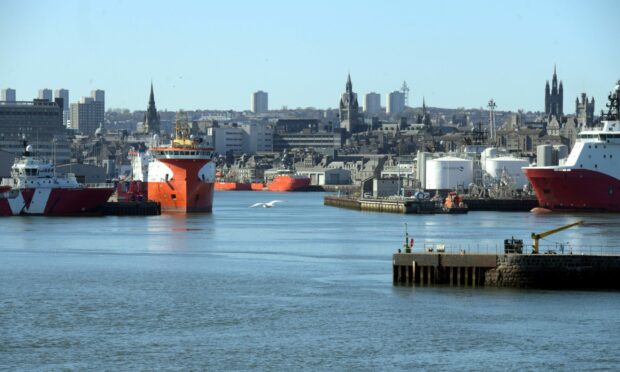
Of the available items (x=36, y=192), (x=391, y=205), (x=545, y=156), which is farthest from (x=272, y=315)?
(x=545, y=156)

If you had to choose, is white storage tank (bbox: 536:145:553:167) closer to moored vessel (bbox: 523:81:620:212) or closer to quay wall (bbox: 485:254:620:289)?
moored vessel (bbox: 523:81:620:212)

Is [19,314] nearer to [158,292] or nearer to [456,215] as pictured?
[158,292]

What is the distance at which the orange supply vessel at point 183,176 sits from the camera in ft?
331

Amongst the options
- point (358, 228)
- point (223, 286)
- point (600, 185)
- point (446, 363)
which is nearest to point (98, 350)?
point (446, 363)

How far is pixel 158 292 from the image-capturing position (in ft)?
153

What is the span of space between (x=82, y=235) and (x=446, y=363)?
1701 inches

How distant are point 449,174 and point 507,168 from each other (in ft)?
18.6

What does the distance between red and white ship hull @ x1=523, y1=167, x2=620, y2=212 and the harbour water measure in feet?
110

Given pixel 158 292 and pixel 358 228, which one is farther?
pixel 358 228

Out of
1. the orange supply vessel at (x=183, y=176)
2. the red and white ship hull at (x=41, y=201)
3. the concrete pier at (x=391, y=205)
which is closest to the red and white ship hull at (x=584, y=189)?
the concrete pier at (x=391, y=205)

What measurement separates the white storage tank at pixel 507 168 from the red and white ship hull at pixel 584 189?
35.4m

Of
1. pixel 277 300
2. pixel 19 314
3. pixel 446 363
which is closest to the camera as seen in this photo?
pixel 446 363

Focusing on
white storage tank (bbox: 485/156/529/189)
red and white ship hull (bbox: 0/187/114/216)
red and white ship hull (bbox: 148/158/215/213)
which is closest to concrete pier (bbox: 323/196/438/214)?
white storage tank (bbox: 485/156/529/189)

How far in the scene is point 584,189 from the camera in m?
98.0
